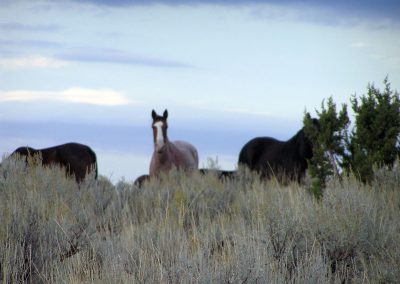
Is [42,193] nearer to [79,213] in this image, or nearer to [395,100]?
[79,213]

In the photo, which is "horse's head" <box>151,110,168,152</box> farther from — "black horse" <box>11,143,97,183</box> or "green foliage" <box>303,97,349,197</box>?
"green foliage" <box>303,97,349,197</box>

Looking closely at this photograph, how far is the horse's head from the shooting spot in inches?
776

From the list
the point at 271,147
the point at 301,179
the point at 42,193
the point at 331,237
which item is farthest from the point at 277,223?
the point at 271,147

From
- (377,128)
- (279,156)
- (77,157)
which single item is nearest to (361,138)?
(377,128)

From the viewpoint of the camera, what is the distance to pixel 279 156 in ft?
70.1

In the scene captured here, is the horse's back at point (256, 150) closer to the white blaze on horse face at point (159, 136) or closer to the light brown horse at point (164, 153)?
the light brown horse at point (164, 153)

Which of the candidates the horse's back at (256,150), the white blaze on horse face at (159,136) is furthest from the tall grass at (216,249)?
the horse's back at (256,150)

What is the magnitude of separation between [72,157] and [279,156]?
6.17 meters

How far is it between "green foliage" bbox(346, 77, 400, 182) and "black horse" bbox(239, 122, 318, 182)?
3.07 meters

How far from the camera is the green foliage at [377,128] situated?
16.3 metres

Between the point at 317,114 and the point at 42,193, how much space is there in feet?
23.3

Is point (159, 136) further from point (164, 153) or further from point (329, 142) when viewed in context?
point (329, 142)

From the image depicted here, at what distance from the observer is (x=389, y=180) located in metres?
15.2

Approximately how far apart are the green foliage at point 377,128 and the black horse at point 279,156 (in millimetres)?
3069
